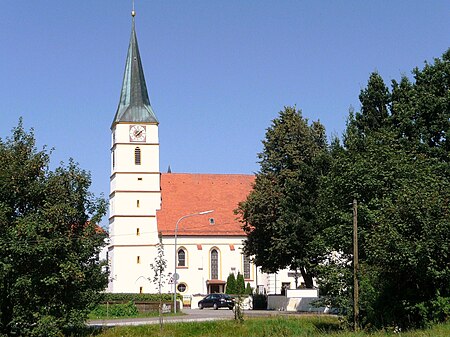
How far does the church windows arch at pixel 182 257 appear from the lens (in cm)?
7468

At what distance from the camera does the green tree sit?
100.0ft

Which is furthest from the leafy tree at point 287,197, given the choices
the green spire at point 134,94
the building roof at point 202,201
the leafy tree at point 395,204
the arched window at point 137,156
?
the green spire at point 134,94

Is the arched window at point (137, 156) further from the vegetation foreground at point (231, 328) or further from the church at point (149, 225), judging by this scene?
the vegetation foreground at point (231, 328)

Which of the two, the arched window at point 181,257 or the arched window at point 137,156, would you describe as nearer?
the arched window at point 137,156

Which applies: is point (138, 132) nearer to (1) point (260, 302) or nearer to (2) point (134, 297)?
(2) point (134, 297)

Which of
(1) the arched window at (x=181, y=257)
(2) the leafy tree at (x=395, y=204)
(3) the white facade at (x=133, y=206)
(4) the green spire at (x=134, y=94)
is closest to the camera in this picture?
(2) the leafy tree at (x=395, y=204)

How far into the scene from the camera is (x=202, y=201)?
7762 centimetres

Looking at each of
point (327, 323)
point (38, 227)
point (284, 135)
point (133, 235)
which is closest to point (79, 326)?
point (38, 227)

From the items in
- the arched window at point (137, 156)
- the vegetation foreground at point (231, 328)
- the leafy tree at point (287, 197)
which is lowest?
the vegetation foreground at point (231, 328)

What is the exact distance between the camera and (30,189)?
31.7 meters

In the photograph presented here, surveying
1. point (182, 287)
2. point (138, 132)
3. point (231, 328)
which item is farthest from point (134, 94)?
point (231, 328)

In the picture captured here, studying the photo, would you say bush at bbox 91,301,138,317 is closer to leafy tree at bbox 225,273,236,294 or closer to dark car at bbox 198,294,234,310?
dark car at bbox 198,294,234,310

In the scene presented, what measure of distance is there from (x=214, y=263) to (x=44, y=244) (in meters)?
46.0

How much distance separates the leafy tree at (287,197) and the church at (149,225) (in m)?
22.7
